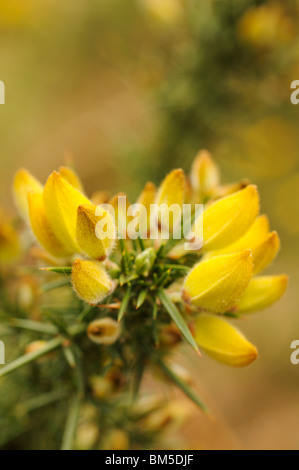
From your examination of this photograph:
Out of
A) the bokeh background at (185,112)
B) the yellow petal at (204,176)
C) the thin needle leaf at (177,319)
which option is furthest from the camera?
the bokeh background at (185,112)

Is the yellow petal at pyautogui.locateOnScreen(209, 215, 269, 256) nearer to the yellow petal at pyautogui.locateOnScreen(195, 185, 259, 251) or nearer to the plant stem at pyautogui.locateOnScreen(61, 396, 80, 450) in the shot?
the yellow petal at pyautogui.locateOnScreen(195, 185, 259, 251)

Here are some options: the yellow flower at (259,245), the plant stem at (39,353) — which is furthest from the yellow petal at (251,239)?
the plant stem at (39,353)

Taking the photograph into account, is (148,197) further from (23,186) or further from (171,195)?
(23,186)

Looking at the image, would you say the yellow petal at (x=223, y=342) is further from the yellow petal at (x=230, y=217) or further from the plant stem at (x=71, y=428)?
the plant stem at (x=71, y=428)

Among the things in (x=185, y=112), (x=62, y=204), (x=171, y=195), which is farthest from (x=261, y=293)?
(x=185, y=112)

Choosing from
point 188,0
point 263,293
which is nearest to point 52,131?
point 188,0

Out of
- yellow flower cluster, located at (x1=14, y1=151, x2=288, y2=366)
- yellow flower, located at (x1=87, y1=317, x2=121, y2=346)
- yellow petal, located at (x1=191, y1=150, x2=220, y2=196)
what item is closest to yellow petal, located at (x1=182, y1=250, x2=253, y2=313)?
yellow flower cluster, located at (x1=14, y1=151, x2=288, y2=366)
